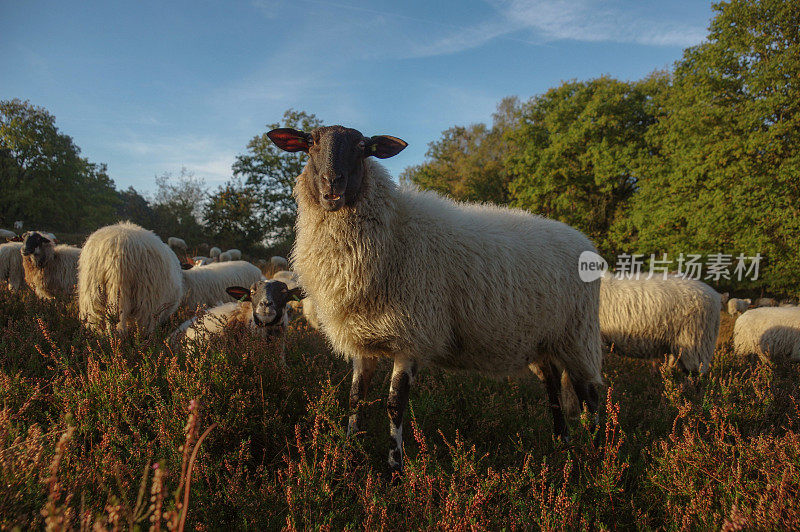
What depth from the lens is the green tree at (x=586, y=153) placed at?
2119 cm

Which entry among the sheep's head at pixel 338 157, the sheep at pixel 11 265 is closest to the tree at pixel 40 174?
the sheep at pixel 11 265

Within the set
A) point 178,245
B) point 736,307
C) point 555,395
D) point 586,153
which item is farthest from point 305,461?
point 178,245

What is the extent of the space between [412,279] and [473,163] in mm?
30248

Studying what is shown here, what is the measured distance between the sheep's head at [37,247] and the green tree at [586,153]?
2295 centimetres

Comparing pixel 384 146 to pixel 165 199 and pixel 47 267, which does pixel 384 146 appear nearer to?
pixel 47 267

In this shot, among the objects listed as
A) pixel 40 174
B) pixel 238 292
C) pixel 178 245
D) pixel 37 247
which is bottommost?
pixel 178 245

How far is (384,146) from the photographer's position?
3.32m

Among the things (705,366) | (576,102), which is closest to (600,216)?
(576,102)

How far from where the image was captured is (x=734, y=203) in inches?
557

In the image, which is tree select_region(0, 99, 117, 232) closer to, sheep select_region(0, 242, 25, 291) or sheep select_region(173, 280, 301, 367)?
sheep select_region(0, 242, 25, 291)

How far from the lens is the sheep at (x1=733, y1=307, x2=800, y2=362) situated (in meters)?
8.89

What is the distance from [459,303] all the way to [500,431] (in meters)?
1.64

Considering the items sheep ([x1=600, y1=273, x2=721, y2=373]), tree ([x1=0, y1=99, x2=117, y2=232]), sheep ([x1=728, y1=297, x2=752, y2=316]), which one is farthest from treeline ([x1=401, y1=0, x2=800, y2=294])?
tree ([x1=0, y1=99, x2=117, y2=232])

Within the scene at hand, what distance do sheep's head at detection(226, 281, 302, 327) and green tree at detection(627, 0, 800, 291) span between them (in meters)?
17.3
